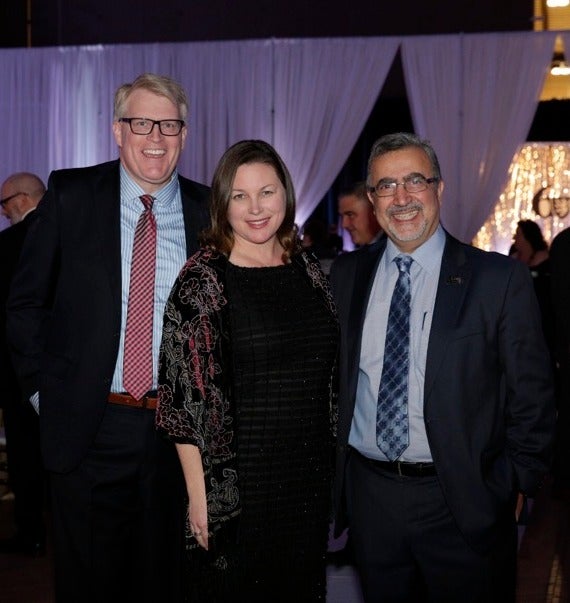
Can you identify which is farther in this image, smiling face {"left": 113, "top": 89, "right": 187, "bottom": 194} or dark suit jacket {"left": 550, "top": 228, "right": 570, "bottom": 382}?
dark suit jacket {"left": 550, "top": 228, "right": 570, "bottom": 382}

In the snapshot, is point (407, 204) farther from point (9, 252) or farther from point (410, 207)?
point (9, 252)

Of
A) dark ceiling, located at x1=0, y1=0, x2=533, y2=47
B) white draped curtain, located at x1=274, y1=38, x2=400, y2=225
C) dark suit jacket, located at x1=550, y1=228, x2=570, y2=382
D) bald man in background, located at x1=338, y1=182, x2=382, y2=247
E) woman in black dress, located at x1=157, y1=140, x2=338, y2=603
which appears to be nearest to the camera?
woman in black dress, located at x1=157, y1=140, x2=338, y2=603

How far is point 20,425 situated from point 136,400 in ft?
Result: 8.64

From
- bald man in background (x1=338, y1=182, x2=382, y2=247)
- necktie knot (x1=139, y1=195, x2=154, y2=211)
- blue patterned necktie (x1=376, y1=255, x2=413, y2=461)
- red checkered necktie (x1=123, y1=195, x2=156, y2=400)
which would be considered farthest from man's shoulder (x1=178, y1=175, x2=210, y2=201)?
bald man in background (x1=338, y1=182, x2=382, y2=247)

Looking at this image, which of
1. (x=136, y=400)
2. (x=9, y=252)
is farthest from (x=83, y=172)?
(x=9, y=252)

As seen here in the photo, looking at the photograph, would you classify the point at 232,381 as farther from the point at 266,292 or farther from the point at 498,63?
the point at 498,63

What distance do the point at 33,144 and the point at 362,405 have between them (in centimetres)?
824

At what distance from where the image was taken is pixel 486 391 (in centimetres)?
264

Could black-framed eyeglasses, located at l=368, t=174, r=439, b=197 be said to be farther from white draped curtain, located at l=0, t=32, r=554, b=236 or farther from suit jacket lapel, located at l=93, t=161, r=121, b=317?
white draped curtain, located at l=0, t=32, r=554, b=236

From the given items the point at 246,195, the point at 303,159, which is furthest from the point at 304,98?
the point at 246,195

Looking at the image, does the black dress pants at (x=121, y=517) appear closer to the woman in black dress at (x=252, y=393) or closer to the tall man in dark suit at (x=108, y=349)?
the tall man in dark suit at (x=108, y=349)

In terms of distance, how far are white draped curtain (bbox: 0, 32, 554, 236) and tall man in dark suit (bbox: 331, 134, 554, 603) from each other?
6.75 metres

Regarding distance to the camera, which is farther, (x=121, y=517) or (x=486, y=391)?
(x=121, y=517)

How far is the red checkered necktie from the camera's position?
2.80 metres
